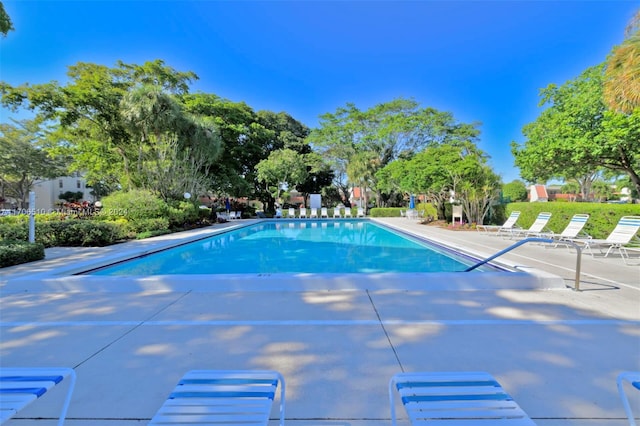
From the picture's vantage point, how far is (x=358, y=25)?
13344 mm

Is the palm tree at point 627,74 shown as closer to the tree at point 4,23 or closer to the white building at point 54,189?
the tree at point 4,23

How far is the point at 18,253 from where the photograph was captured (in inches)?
247

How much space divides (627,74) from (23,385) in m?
9.48

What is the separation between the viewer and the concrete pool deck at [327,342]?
194 cm

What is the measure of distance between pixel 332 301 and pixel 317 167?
24.8 meters

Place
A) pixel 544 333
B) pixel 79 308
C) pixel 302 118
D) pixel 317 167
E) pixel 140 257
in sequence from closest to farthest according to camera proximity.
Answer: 1. pixel 544 333
2. pixel 79 308
3. pixel 140 257
4. pixel 317 167
5. pixel 302 118

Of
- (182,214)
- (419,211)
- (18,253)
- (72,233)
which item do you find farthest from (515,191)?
(18,253)

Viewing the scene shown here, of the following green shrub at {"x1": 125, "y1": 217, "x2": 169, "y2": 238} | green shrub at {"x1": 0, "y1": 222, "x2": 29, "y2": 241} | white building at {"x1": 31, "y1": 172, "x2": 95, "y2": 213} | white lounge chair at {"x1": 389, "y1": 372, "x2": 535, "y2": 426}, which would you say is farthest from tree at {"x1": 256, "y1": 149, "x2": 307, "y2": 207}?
white building at {"x1": 31, "y1": 172, "x2": 95, "y2": 213}

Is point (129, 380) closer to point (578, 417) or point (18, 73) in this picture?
point (578, 417)

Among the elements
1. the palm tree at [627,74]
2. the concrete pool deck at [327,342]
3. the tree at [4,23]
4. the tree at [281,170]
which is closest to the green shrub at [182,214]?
the tree at [4,23]

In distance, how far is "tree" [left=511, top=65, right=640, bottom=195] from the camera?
9.35 meters

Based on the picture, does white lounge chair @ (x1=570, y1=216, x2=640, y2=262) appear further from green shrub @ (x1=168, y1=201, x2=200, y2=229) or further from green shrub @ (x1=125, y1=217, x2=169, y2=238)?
green shrub @ (x1=168, y1=201, x2=200, y2=229)

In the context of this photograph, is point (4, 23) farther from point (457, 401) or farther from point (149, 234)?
point (457, 401)

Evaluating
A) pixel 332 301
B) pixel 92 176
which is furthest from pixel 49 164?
pixel 332 301
